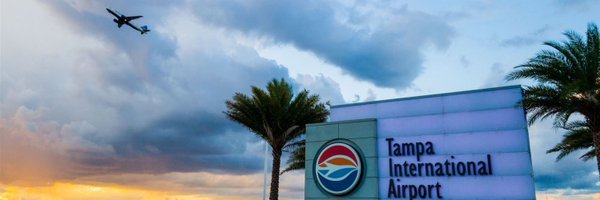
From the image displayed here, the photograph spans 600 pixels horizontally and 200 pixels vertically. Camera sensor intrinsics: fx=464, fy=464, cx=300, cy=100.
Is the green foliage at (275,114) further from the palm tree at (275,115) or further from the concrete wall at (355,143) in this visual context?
the concrete wall at (355,143)

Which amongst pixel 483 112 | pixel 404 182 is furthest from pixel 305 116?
pixel 483 112

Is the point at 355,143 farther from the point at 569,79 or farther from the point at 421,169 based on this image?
the point at 569,79

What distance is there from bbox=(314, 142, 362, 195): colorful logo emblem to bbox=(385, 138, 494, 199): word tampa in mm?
1793

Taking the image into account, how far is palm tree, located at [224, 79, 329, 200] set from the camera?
107 ft

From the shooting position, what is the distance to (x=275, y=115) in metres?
32.4

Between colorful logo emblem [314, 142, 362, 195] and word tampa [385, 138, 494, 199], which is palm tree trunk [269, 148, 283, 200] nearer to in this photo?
colorful logo emblem [314, 142, 362, 195]

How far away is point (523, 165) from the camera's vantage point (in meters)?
19.8

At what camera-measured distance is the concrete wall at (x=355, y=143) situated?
2289 cm

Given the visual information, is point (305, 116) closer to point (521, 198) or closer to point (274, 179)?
point (274, 179)

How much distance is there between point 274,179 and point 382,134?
11550mm

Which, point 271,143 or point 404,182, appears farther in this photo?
point 271,143

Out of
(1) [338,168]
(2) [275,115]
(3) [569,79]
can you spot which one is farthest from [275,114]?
(3) [569,79]

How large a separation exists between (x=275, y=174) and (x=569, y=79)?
1901 centimetres

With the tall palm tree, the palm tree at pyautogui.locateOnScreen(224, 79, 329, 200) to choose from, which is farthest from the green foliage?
the tall palm tree
